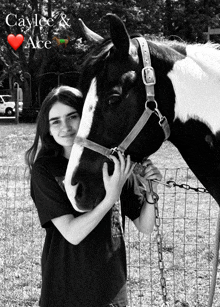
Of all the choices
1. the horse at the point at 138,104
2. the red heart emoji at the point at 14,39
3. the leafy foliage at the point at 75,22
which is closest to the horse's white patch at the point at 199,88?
the horse at the point at 138,104

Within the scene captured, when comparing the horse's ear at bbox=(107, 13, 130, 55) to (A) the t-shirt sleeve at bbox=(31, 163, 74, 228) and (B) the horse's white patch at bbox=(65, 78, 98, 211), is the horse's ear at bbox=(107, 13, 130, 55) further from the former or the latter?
(A) the t-shirt sleeve at bbox=(31, 163, 74, 228)

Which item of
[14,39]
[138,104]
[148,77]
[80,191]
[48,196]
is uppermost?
[148,77]

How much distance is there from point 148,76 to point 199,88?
239mm

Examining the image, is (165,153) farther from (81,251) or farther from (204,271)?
(81,251)

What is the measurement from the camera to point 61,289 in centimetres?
216

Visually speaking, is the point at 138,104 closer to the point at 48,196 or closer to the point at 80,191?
the point at 80,191

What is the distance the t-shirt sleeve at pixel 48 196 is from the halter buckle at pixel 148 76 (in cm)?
69

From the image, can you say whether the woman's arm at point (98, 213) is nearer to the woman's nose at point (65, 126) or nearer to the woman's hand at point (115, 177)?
the woman's hand at point (115, 177)

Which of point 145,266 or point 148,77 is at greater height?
point 148,77

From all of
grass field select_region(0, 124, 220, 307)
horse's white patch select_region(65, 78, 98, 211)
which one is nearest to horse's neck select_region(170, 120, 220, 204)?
horse's white patch select_region(65, 78, 98, 211)

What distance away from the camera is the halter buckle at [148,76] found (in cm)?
191

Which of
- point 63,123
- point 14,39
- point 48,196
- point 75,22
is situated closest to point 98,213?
point 48,196

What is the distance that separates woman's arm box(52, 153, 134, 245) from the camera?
6.42 ft

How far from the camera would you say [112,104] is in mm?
1889
